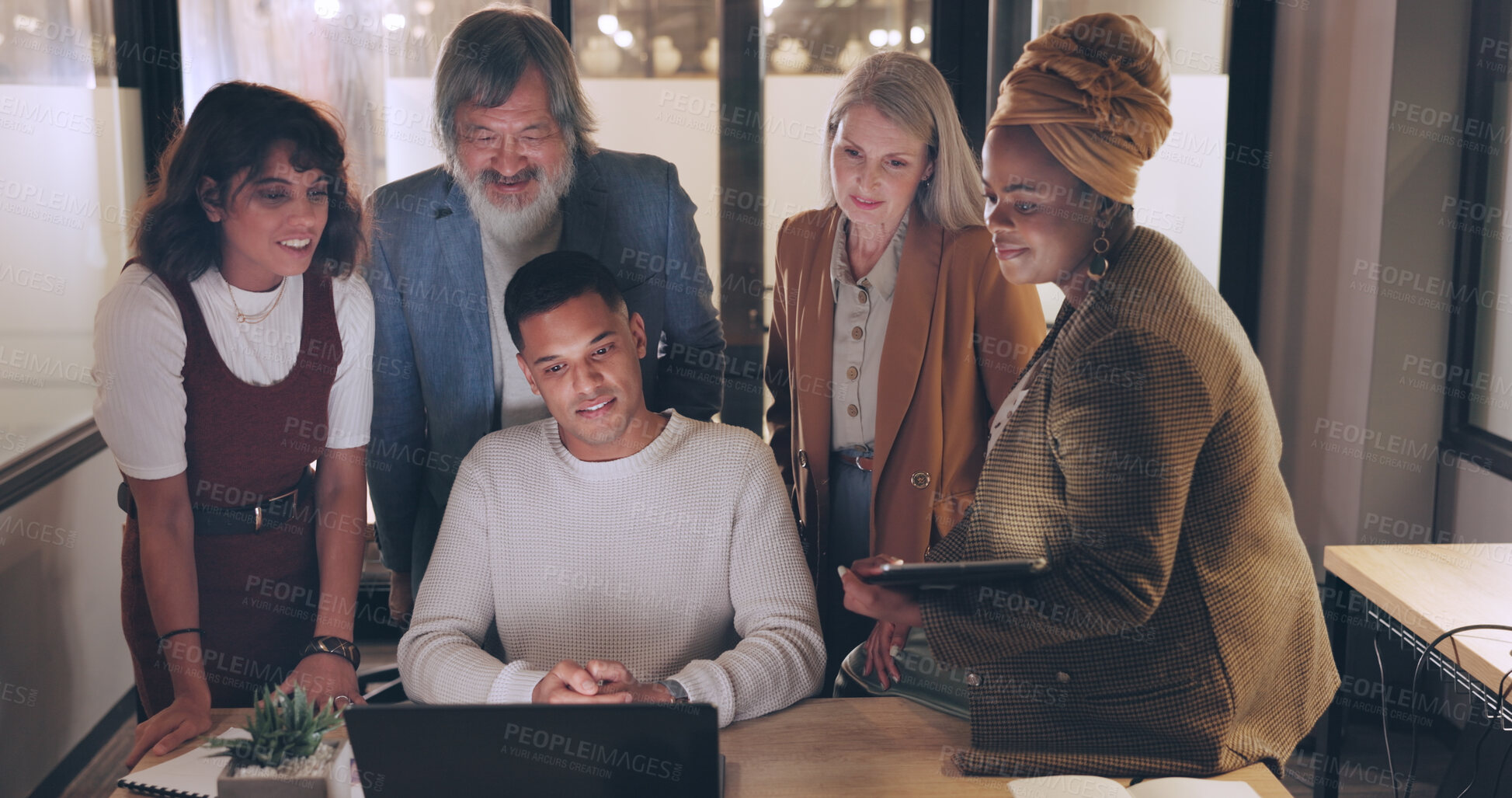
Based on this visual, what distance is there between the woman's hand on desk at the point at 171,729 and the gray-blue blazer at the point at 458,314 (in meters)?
0.73

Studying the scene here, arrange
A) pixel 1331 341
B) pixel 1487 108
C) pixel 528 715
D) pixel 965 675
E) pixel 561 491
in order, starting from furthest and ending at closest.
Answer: pixel 1331 341
pixel 1487 108
pixel 561 491
pixel 965 675
pixel 528 715

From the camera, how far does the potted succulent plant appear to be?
1.31 m

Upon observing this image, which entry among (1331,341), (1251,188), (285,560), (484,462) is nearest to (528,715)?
(484,462)

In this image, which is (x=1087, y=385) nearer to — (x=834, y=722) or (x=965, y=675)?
(x=965, y=675)

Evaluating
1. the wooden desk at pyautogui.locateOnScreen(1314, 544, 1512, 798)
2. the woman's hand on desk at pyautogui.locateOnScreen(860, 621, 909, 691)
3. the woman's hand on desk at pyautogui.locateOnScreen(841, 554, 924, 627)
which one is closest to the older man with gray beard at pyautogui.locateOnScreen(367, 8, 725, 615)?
the woman's hand on desk at pyautogui.locateOnScreen(860, 621, 909, 691)

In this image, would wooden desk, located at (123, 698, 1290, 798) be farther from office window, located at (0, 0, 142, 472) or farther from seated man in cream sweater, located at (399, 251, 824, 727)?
office window, located at (0, 0, 142, 472)

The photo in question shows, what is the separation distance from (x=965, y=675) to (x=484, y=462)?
92cm

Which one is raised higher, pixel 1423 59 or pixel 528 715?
pixel 1423 59

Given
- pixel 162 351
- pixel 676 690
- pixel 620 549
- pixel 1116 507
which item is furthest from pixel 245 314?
pixel 1116 507

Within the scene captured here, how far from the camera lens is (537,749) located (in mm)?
1164

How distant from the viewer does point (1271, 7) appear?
3.34 metres

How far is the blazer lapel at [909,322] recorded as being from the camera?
2.11 m

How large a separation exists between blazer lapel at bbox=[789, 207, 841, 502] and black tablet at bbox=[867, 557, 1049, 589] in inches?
35.8

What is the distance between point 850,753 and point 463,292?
1.23 metres
